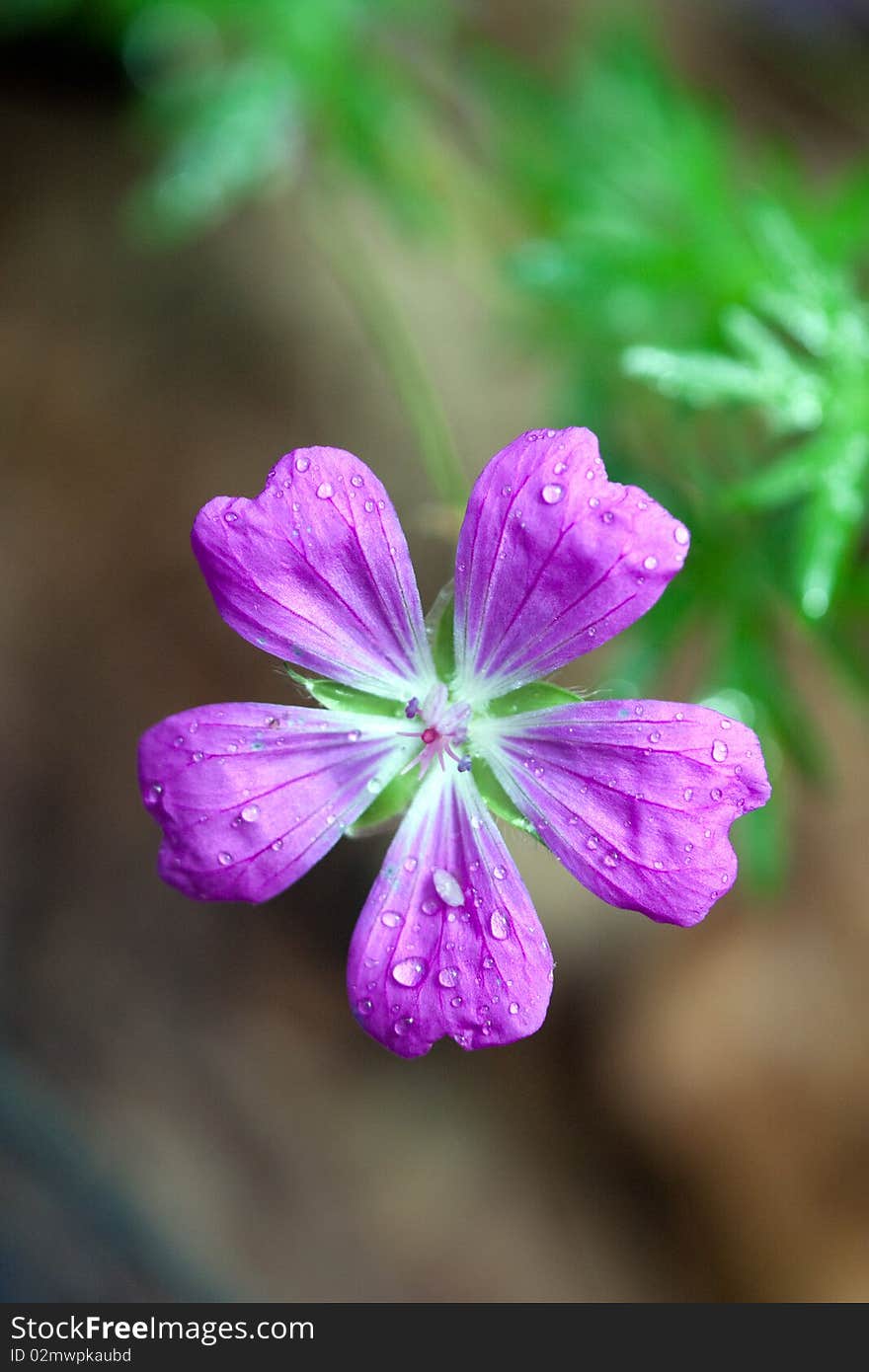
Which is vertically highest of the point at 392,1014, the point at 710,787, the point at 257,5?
the point at 257,5

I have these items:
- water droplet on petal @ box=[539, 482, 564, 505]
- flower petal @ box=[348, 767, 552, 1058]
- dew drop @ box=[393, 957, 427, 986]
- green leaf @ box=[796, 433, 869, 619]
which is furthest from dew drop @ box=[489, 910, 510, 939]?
green leaf @ box=[796, 433, 869, 619]

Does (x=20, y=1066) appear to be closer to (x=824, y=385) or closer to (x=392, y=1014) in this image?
(x=392, y=1014)

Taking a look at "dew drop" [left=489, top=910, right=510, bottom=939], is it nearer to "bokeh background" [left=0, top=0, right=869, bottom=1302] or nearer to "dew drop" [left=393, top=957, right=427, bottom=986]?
"dew drop" [left=393, top=957, right=427, bottom=986]

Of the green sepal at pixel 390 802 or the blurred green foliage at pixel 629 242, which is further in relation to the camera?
the blurred green foliage at pixel 629 242

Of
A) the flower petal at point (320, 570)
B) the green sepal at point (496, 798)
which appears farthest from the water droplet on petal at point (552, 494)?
the green sepal at point (496, 798)

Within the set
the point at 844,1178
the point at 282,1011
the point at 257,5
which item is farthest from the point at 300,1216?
the point at 257,5

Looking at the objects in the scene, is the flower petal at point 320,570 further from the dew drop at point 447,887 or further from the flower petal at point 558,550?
the dew drop at point 447,887

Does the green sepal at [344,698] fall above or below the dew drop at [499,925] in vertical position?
A: above
